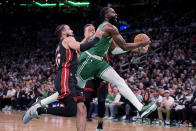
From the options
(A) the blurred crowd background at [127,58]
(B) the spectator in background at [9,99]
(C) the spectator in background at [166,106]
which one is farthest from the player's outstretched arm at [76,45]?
(B) the spectator in background at [9,99]

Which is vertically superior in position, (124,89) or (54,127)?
(124,89)

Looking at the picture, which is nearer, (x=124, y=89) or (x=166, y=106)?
(x=124, y=89)

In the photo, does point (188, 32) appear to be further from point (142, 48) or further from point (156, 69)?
point (142, 48)

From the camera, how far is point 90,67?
6465 millimetres

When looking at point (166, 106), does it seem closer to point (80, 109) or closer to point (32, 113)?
point (32, 113)

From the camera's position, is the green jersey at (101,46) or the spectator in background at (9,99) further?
the spectator in background at (9,99)

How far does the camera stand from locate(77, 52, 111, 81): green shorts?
6.47 meters

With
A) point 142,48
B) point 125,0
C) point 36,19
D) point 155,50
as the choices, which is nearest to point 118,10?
point 125,0

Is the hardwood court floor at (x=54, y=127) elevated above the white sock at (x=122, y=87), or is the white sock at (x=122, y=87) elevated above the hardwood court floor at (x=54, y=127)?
the white sock at (x=122, y=87)

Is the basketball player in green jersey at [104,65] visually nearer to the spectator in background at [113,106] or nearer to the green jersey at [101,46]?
the green jersey at [101,46]

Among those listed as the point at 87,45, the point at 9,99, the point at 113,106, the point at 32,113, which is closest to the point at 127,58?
the point at 113,106

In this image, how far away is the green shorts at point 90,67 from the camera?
6.47 meters

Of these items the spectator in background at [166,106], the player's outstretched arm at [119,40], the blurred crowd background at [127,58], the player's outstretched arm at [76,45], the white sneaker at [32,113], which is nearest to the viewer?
the player's outstretched arm at [76,45]

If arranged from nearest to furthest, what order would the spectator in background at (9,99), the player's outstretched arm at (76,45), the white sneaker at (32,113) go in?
the player's outstretched arm at (76,45), the white sneaker at (32,113), the spectator in background at (9,99)
